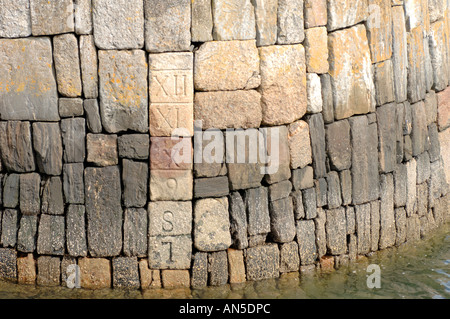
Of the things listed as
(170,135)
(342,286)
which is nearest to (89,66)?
(170,135)

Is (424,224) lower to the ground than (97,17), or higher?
lower

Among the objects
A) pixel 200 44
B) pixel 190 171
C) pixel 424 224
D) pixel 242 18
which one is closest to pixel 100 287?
pixel 190 171

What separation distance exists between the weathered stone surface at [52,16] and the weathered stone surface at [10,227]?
178cm

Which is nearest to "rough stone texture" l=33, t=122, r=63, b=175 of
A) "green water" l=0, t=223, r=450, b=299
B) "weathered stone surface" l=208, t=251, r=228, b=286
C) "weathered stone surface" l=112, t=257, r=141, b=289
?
"weathered stone surface" l=112, t=257, r=141, b=289

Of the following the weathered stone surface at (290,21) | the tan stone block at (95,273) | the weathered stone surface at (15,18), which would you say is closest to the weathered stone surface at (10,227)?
the tan stone block at (95,273)

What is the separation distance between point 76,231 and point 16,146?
100 centimetres

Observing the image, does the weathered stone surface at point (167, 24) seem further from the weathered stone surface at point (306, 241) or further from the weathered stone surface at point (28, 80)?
the weathered stone surface at point (306, 241)

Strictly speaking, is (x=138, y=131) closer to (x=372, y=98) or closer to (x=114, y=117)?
(x=114, y=117)

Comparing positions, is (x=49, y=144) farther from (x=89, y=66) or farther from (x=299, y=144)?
(x=299, y=144)

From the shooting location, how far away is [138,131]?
5.94 metres

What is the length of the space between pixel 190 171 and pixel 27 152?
1.59 metres

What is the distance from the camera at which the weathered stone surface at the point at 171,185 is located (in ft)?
19.6

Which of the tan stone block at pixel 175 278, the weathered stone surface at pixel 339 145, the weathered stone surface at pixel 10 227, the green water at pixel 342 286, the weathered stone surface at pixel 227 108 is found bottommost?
the green water at pixel 342 286

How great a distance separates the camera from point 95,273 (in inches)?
239
